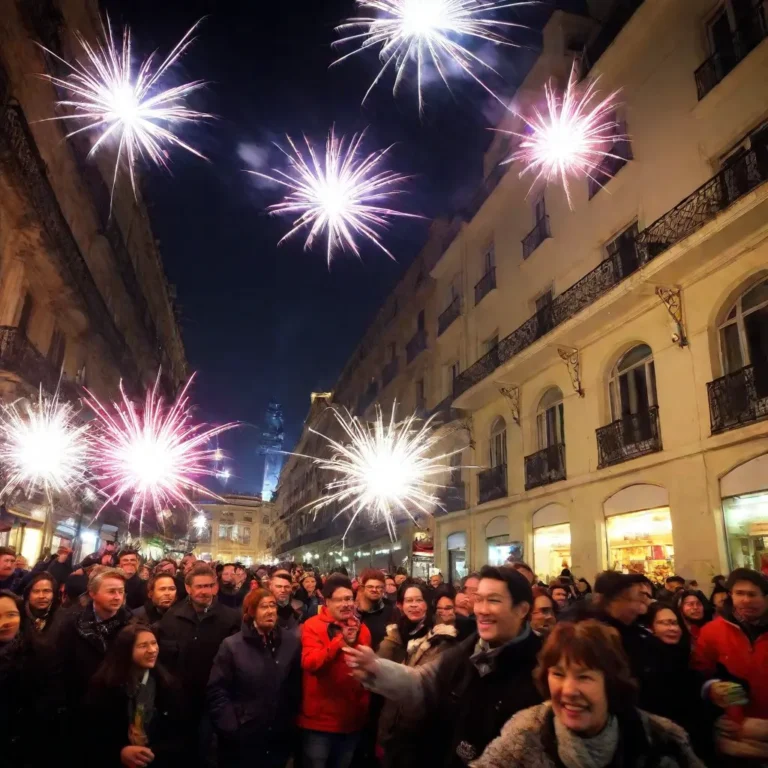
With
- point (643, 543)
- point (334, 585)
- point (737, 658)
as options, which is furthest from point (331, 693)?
point (643, 543)

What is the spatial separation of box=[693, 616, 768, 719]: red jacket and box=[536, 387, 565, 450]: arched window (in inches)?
516

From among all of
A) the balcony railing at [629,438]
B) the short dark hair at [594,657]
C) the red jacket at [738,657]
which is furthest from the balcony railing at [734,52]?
the short dark hair at [594,657]

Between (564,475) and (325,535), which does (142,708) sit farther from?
(325,535)

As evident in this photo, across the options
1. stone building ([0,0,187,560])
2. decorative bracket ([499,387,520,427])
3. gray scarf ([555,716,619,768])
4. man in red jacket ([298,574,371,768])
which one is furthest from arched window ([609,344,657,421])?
→ stone building ([0,0,187,560])

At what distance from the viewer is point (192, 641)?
201 inches

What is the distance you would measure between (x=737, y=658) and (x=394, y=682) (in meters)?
2.54

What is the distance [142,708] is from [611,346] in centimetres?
1369

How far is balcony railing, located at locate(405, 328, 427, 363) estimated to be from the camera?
2820 centimetres

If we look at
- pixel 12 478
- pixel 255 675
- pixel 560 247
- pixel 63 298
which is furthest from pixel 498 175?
pixel 255 675

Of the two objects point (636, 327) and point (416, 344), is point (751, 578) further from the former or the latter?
point (416, 344)

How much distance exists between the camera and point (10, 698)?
375 centimetres

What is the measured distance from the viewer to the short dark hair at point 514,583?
9.68 ft

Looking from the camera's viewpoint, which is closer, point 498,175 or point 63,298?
point 63,298

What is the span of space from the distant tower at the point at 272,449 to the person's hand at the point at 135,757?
10577 centimetres
